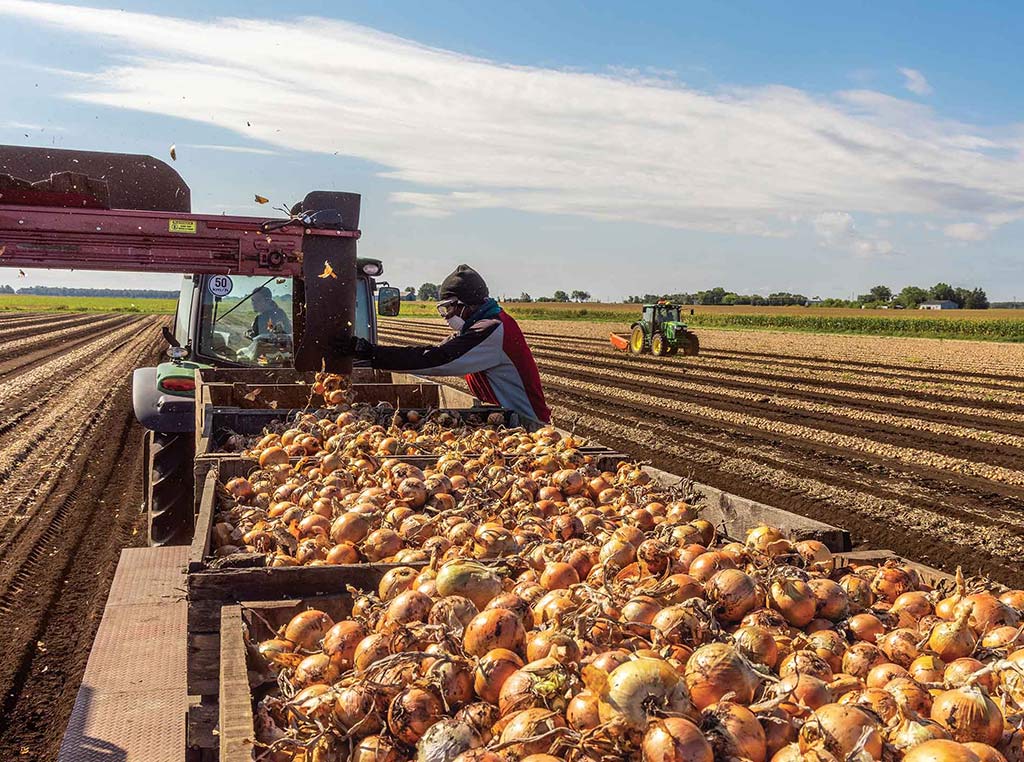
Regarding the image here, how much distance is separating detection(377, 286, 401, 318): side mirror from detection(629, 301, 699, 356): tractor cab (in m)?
22.4

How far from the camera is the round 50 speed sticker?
7672 millimetres

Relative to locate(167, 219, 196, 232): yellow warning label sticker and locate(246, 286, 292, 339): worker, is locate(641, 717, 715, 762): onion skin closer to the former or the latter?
locate(167, 219, 196, 232): yellow warning label sticker

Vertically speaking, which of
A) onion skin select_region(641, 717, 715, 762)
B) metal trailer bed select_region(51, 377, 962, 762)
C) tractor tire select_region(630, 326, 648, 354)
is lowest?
metal trailer bed select_region(51, 377, 962, 762)

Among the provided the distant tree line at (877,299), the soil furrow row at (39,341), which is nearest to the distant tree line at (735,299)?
the distant tree line at (877,299)

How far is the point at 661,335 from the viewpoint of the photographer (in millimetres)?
30188

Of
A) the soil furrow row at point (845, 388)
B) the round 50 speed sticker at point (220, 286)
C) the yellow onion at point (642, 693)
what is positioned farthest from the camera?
the soil furrow row at point (845, 388)

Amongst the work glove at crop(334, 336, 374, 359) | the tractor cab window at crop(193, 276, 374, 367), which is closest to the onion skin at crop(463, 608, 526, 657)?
the work glove at crop(334, 336, 374, 359)

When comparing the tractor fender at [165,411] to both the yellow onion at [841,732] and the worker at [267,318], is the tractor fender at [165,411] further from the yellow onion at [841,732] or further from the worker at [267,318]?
the yellow onion at [841,732]

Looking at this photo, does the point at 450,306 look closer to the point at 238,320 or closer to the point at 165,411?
the point at 165,411

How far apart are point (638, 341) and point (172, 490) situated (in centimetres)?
2616

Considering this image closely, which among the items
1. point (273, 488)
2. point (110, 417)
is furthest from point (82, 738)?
point (110, 417)

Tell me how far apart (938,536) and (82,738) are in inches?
293

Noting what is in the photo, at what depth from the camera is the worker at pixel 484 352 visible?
625cm

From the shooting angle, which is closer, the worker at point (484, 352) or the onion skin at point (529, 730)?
the onion skin at point (529, 730)
